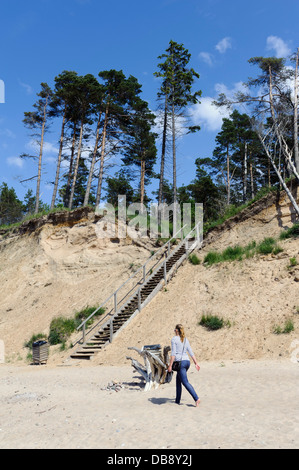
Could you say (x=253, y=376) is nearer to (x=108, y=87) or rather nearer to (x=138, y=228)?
(x=138, y=228)

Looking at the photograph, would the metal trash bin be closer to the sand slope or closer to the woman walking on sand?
the sand slope

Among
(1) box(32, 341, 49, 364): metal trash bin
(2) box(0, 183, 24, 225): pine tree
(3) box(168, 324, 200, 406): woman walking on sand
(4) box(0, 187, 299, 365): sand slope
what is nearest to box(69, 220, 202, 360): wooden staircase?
(4) box(0, 187, 299, 365): sand slope

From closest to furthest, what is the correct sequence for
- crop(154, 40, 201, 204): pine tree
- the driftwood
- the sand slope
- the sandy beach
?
the sandy beach < the driftwood < the sand slope < crop(154, 40, 201, 204): pine tree

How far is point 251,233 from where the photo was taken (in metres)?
19.9

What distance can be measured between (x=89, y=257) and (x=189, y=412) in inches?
698

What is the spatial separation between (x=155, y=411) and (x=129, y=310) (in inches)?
403

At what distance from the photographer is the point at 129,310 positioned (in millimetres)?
17453

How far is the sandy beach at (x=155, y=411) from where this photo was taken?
543cm

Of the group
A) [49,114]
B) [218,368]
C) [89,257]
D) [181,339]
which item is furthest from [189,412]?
[49,114]

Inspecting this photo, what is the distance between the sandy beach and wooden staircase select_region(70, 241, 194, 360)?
3.19m

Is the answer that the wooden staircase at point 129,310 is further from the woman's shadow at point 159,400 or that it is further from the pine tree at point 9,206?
the pine tree at point 9,206

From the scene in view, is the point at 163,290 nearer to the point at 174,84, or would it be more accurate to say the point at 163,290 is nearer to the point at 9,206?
the point at 174,84

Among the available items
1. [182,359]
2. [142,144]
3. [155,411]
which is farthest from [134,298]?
[142,144]

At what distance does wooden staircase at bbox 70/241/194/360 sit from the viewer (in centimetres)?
1545
